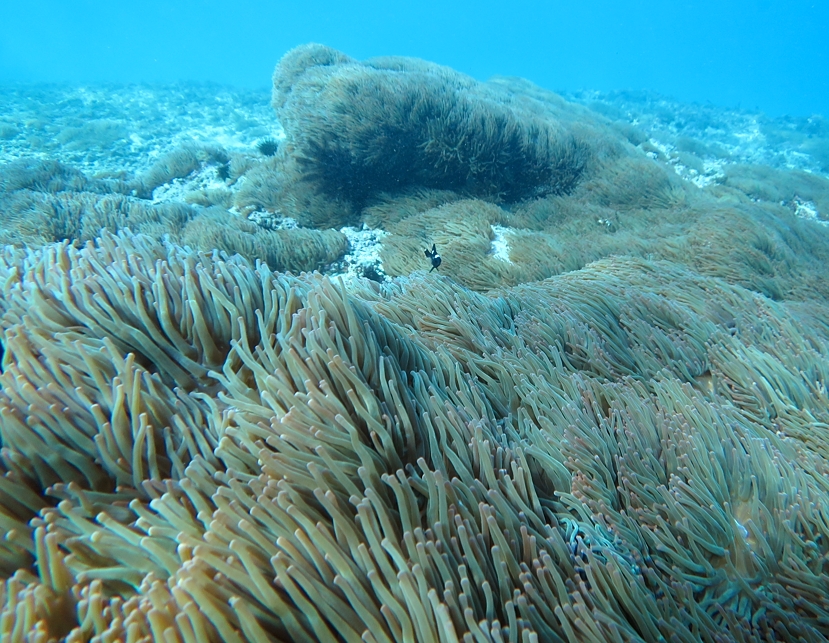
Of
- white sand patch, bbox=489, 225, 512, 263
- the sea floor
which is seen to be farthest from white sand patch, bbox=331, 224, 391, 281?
white sand patch, bbox=489, 225, 512, 263

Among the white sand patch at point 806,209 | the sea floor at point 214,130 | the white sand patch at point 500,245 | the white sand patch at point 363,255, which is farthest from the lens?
the sea floor at point 214,130

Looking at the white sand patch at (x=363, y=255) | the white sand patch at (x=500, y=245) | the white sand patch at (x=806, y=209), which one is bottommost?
the white sand patch at (x=363, y=255)

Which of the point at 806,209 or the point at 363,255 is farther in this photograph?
the point at 806,209

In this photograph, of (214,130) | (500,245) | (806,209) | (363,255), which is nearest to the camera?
(500,245)

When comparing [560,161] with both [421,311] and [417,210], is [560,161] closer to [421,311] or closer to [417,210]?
[417,210]

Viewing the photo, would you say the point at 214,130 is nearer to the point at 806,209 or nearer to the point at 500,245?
the point at 500,245

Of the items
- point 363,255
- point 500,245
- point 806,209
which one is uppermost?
point 806,209


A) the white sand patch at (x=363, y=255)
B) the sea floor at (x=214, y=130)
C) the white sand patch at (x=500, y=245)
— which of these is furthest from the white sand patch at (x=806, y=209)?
the white sand patch at (x=363, y=255)

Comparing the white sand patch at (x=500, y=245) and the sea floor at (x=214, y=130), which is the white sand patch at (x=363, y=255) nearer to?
the sea floor at (x=214, y=130)

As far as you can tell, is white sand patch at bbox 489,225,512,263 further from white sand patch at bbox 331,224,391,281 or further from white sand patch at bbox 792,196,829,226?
white sand patch at bbox 792,196,829,226

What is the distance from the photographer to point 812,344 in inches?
126

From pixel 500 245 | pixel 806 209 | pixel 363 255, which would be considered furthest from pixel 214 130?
pixel 806 209

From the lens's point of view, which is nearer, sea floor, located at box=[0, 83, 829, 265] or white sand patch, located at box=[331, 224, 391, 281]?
white sand patch, located at box=[331, 224, 391, 281]

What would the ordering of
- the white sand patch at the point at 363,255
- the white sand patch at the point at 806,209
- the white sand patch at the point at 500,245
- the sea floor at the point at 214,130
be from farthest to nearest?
the sea floor at the point at 214,130 → the white sand patch at the point at 806,209 → the white sand patch at the point at 363,255 → the white sand patch at the point at 500,245
